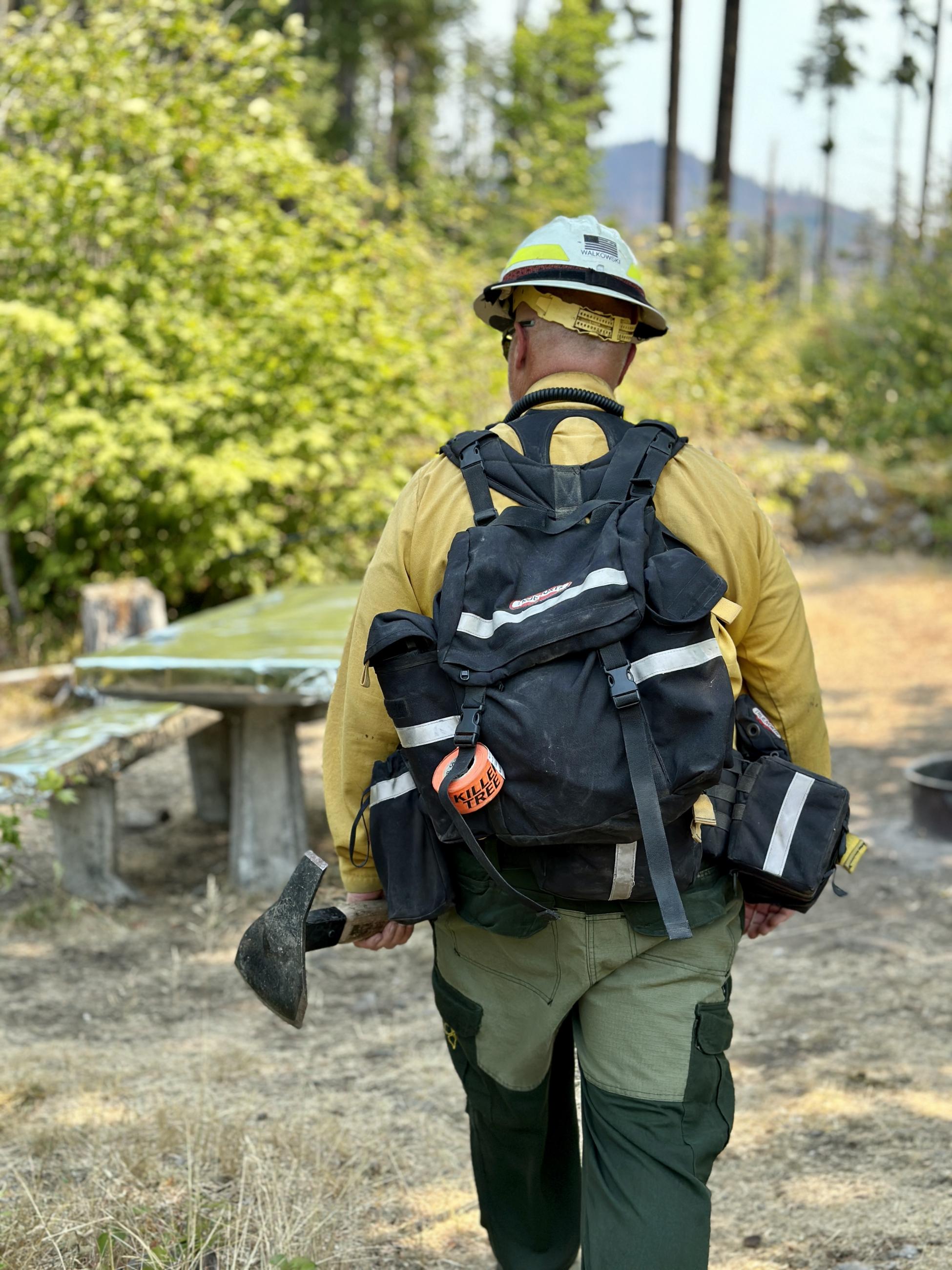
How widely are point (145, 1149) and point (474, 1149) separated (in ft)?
3.15

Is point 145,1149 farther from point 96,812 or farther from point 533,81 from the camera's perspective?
point 533,81

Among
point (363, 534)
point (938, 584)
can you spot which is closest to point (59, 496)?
point (363, 534)

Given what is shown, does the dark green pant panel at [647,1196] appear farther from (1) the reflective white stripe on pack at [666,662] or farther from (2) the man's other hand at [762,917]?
(1) the reflective white stripe on pack at [666,662]

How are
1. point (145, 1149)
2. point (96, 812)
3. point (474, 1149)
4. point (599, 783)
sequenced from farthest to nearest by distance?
point (96, 812), point (145, 1149), point (474, 1149), point (599, 783)

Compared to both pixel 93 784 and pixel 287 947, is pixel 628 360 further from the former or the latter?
pixel 93 784

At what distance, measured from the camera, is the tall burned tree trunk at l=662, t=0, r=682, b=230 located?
19.4 meters

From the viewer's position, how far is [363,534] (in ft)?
28.0

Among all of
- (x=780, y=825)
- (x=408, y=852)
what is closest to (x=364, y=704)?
(x=408, y=852)

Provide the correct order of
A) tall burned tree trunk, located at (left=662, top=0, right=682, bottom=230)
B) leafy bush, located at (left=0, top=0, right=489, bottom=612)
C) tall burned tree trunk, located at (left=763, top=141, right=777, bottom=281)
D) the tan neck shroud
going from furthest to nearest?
1. tall burned tree trunk, located at (left=763, top=141, right=777, bottom=281)
2. tall burned tree trunk, located at (left=662, top=0, right=682, bottom=230)
3. leafy bush, located at (left=0, top=0, right=489, bottom=612)
4. the tan neck shroud

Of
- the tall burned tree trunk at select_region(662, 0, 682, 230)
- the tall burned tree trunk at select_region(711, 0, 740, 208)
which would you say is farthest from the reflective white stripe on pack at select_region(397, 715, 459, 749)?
the tall burned tree trunk at select_region(662, 0, 682, 230)

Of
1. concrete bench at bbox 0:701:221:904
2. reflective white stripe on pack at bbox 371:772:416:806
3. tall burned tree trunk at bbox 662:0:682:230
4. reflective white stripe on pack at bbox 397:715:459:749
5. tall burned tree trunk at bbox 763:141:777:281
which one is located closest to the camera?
reflective white stripe on pack at bbox 397:715:459:749

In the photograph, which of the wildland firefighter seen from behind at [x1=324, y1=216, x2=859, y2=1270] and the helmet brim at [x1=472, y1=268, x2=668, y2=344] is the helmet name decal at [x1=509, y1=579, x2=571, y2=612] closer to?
the wildland firefighter seen from behind at [x1=324, y1=216, x2=859, y2=1270]

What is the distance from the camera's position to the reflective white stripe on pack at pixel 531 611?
1713mm

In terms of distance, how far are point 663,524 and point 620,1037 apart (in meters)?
0.81
